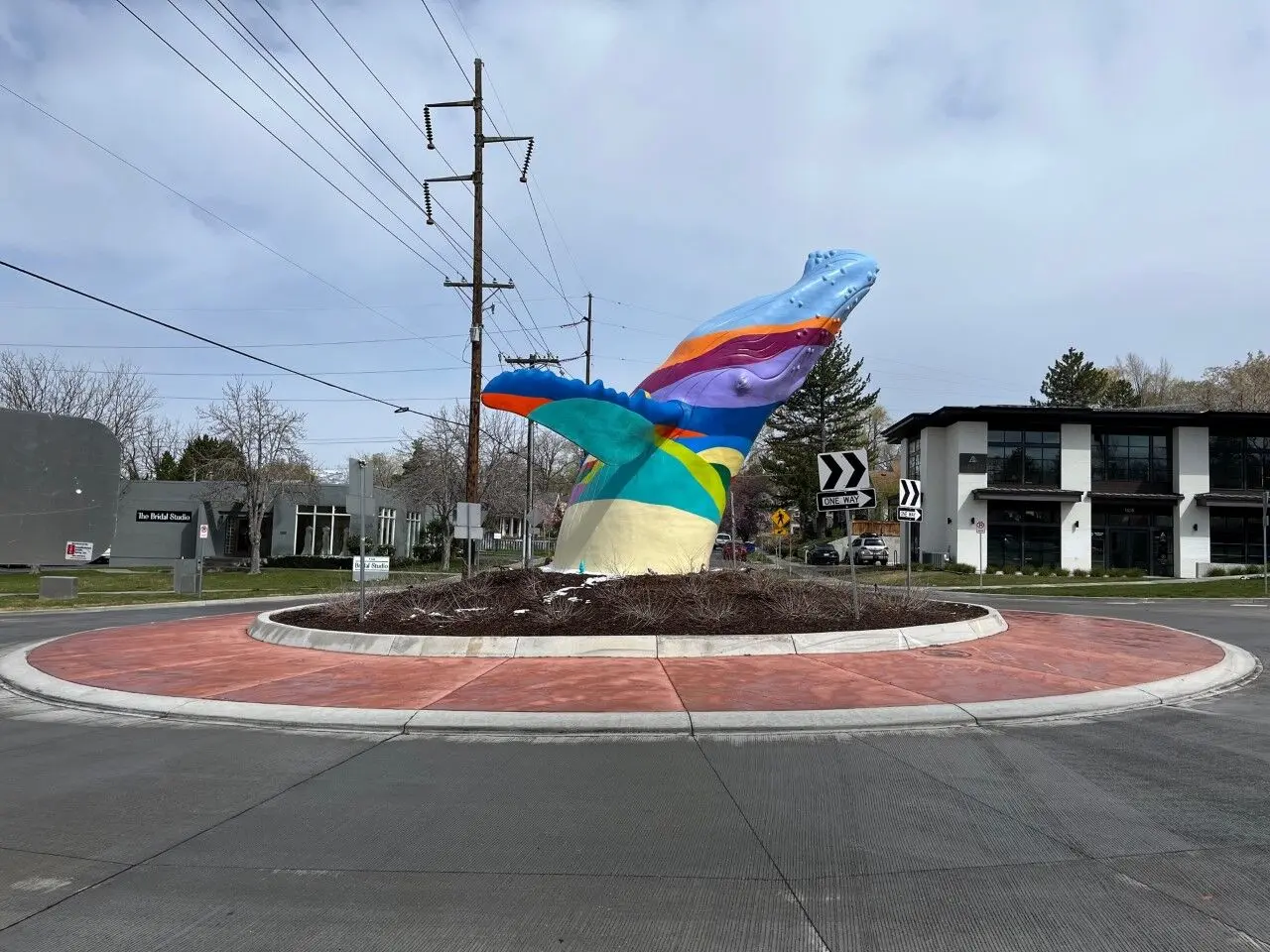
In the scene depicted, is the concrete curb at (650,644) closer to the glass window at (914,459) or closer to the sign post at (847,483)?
the sign post at (847,483)

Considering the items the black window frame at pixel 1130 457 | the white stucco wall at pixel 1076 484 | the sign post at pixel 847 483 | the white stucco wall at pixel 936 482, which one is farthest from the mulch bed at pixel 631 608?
the black window frame at pixel 1130 457

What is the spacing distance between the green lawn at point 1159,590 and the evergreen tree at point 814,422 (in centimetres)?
2704

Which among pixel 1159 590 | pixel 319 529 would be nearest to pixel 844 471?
pixel 1159 590

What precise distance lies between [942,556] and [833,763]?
3797cm

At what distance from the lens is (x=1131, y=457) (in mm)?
40312

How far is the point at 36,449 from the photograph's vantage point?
36.9 metres

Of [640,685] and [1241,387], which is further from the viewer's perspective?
[1241,387]

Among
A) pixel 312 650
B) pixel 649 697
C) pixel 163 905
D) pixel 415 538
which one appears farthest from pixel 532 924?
pixel 415 538

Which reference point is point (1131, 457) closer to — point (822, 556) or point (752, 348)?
point (822, 556)

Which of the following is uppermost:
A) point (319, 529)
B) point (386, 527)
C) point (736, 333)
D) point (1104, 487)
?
point (736, 333)

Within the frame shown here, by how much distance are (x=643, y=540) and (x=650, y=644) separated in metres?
3.89

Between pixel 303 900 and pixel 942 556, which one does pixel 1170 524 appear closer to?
pixel 942 556

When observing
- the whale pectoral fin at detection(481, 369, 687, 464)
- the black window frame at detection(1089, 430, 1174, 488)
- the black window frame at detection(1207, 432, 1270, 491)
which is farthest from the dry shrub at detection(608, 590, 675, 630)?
the black window frame at detection(1207, 432, 1270, 491)

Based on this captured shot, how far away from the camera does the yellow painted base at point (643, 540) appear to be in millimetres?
14992
